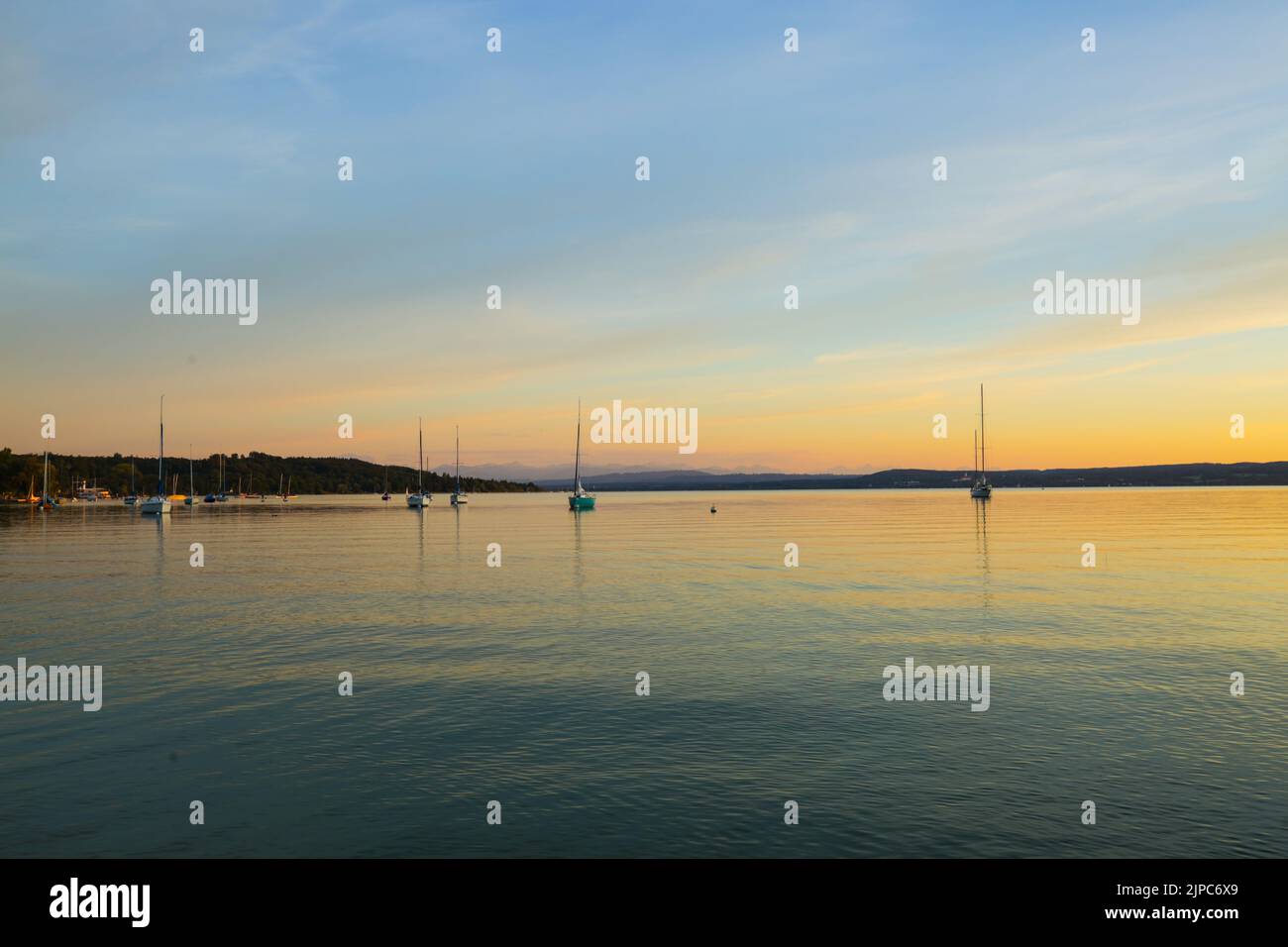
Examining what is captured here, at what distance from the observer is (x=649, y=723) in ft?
76.6

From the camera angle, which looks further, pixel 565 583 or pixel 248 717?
pixel 565 583

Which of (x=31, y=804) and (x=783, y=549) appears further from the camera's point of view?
(x=783, y=549)

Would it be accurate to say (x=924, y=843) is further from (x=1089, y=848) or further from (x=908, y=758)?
(x=908, y=758)

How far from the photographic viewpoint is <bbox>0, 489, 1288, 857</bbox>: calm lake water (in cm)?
1608

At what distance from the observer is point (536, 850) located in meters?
15.2

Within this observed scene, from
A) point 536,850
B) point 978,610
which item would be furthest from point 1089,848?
point 978,610

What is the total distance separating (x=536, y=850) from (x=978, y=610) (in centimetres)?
3408

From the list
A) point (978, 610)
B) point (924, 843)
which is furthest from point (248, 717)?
point (978, 610)

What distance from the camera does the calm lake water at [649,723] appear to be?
16.1 m

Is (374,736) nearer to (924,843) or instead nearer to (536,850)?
(536,850)

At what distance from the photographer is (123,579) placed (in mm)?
59625
